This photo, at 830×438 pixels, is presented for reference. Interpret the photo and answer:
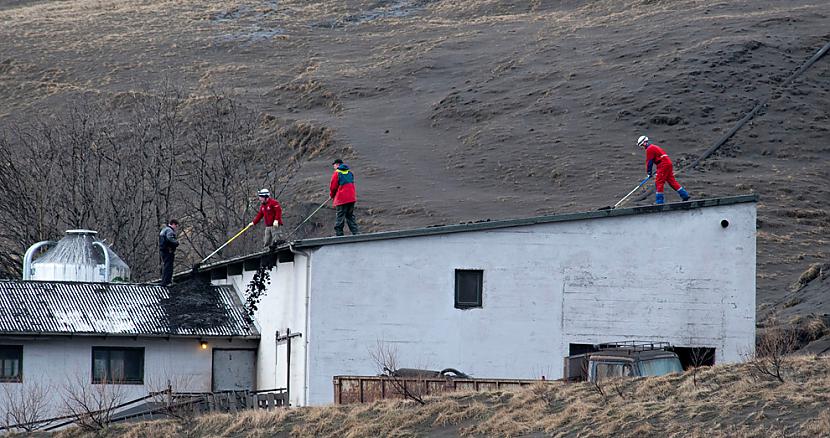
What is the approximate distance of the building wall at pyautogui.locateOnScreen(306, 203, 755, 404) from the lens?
3047cm

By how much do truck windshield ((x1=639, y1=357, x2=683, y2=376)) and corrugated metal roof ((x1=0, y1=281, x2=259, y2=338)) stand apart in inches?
393

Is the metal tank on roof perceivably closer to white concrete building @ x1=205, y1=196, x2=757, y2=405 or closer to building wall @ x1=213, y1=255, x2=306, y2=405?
building wall @ x1=213, y1=255, x2=306, y2=405

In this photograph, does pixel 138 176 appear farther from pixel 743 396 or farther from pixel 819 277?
pixel 743 396

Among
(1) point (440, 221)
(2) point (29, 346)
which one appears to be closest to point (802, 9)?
(1) point (440, 221)

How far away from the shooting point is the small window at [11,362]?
31.3 meters

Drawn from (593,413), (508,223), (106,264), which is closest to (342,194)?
(508,223)

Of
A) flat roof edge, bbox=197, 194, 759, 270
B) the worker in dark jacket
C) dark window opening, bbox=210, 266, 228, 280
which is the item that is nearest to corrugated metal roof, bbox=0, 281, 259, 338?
the worker in dark jacket

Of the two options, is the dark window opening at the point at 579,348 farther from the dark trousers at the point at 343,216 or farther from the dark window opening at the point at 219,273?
the dark window opening at the point at 219,273

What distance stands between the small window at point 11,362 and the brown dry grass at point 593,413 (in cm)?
404

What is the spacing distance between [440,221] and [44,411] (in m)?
31.6

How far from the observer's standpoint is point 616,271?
31484 mm

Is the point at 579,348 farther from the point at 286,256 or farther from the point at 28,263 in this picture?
the point at 28,263

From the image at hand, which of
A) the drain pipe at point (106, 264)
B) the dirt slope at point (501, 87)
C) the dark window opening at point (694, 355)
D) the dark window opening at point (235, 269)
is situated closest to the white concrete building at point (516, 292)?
the dark window opening at point (694, 355)

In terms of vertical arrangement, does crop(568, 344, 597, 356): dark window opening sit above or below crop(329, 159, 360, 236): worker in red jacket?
below
